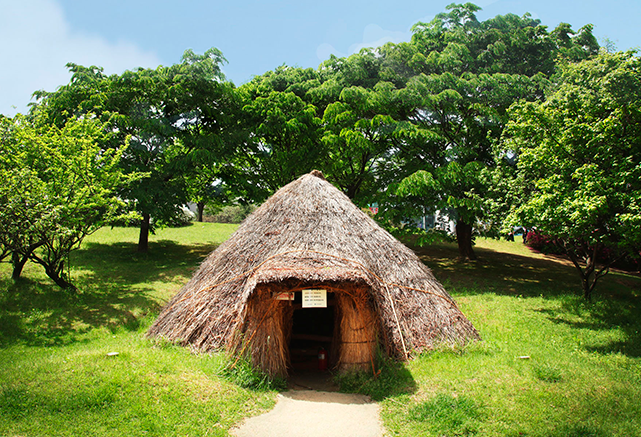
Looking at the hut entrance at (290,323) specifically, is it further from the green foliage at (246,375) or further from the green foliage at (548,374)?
the green foliage at (548,374)

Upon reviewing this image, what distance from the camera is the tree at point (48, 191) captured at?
31.2 ft

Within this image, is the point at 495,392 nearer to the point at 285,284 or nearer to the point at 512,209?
the point at 285,284

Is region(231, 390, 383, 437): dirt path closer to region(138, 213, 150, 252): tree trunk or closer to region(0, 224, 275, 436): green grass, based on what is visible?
region(0, 224, 275, 436): green grass

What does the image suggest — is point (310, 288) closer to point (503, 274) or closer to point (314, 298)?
point (314, 298)

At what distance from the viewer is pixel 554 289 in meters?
14.1

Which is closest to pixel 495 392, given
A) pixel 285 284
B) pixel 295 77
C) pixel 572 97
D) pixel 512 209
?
pixel 285 284

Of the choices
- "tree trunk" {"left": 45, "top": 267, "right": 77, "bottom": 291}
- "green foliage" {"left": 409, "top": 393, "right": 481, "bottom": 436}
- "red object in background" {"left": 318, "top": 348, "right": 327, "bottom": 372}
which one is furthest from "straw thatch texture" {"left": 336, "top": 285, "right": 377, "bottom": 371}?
"tree trunk" {"left": 45, "top": 267, "right": 77, "bottom": 291}

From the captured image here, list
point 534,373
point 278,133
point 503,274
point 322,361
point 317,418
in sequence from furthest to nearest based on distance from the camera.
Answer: point 278,133
point 503,274
point 322,361
point 534,373
point 317,418

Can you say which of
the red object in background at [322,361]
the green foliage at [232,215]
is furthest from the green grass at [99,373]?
the green foliage at [232,215]

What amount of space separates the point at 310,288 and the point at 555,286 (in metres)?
11.5

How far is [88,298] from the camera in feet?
37.6

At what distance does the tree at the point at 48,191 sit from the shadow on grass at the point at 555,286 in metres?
12.0

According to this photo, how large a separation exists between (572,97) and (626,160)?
276 centimetres

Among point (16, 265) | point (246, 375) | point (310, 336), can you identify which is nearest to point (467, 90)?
point (310, 336)
